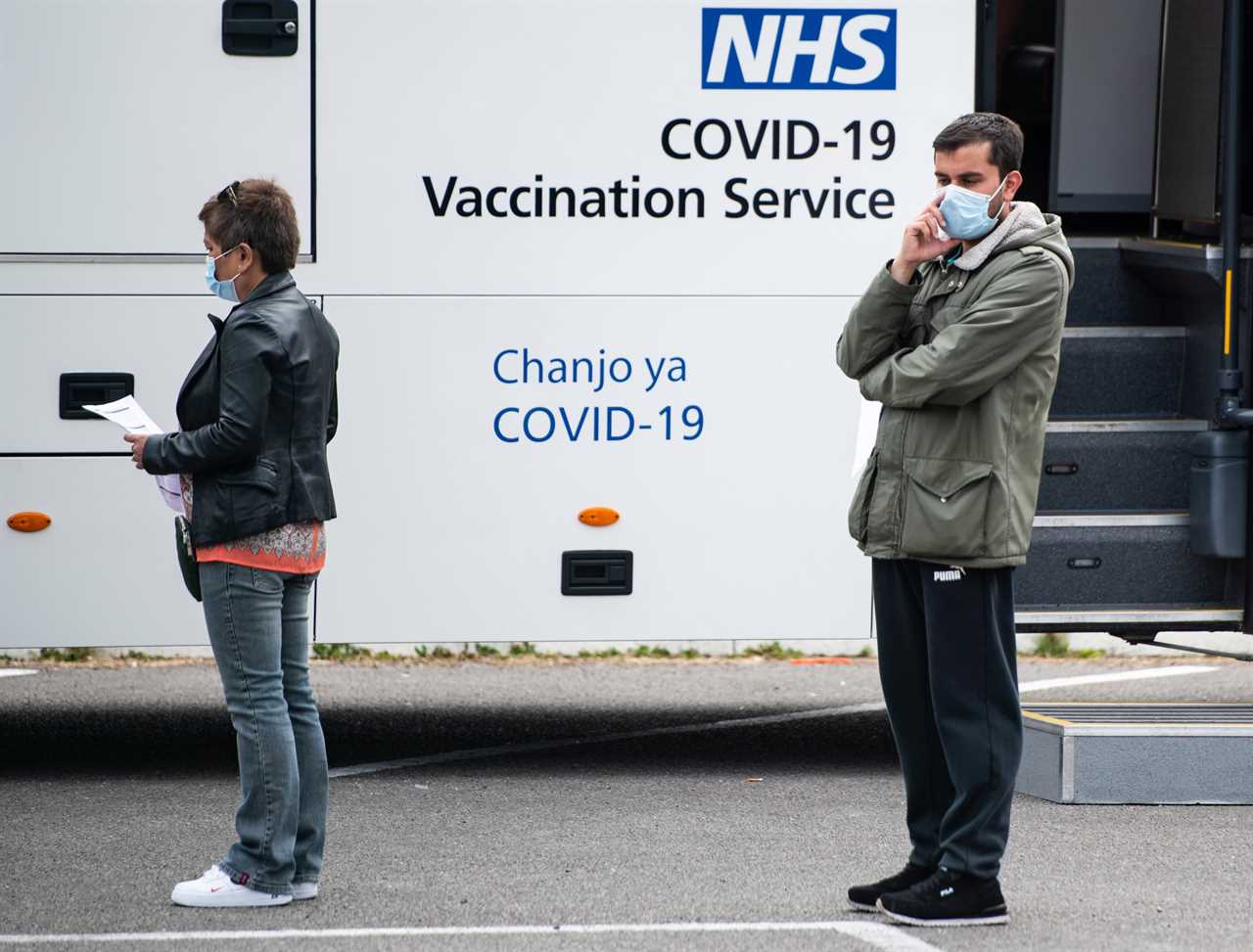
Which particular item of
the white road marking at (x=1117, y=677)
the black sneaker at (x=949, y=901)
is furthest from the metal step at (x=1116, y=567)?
the white road marking at (x=1117, y=677)

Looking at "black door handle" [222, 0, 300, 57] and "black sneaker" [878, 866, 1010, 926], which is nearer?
"black sneaker" [878, 866, 1010, 926]

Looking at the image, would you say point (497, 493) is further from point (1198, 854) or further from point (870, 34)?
point (1198, 854)

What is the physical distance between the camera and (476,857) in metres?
5.36

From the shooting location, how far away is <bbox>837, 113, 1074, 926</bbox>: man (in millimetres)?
4426

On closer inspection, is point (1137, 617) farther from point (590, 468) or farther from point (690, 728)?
point (690, 728)

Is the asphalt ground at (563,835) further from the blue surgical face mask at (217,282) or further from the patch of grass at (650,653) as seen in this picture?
the blue surgical face mask at (217,282)

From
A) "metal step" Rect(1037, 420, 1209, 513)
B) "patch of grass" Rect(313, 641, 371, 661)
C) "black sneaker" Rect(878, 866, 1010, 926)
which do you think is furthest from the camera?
"patch of grass" Rect(313, 641, 371, 661)

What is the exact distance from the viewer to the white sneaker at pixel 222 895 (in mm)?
4750

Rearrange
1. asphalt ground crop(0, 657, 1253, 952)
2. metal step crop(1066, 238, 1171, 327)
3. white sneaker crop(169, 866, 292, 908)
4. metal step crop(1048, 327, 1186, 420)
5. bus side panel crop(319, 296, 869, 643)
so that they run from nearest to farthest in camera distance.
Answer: asphalt ground crop(0, 657, 1253, 952)
white sneaker crop(169, 866, 292, 908)
bus side panel crop(319, 296, 869, 643)
metal step crop(1048, 327, 1186, 420)
metal step crop(1066, 238, 1171, 327)

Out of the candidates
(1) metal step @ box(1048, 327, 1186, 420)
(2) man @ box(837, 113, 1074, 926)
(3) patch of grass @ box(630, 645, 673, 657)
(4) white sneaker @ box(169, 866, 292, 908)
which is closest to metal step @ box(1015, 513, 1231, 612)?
(1) metal step @ box(1048, 327, 1186, 420)

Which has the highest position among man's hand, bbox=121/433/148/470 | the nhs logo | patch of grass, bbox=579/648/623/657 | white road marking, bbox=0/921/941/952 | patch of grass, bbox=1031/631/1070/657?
the nhs logo

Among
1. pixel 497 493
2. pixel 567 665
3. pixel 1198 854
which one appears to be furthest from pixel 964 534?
pixel 567 665

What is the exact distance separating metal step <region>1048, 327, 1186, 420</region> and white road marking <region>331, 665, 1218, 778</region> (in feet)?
6.30

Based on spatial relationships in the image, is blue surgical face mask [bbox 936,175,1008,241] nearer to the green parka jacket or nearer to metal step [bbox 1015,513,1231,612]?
the green parka jacket
